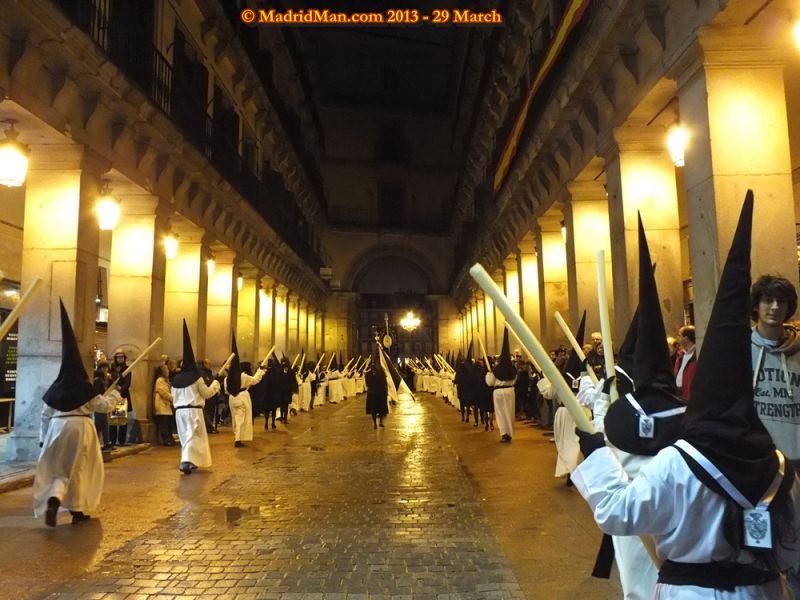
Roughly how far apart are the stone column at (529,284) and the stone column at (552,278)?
243cm

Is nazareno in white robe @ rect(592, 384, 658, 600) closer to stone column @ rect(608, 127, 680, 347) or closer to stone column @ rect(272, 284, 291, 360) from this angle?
stone column @ rect(608, 127, 680, 347)

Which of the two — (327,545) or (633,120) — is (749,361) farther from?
(633,120)

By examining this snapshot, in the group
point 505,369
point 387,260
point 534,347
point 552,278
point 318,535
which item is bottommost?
point 318,535

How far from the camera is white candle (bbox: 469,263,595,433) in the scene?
1967 mm

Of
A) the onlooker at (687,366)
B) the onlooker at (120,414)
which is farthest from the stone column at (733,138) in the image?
the onlooker at (120,414)

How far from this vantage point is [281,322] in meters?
28.9

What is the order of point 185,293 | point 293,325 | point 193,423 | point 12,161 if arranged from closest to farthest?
point 12,161 → point 193,423 → point 185,293 → point 293,325

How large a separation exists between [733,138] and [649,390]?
5.29m

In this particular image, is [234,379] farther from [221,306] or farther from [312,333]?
[312,333]

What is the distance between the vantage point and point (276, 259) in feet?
80.6

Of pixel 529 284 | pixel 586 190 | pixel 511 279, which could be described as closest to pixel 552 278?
pixel 529 284

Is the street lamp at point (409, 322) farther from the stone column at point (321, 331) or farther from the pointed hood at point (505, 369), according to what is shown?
the pointed hood at point (505, 369)

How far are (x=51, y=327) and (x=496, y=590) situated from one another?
838 cm

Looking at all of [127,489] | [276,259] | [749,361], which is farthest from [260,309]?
[749,361]
